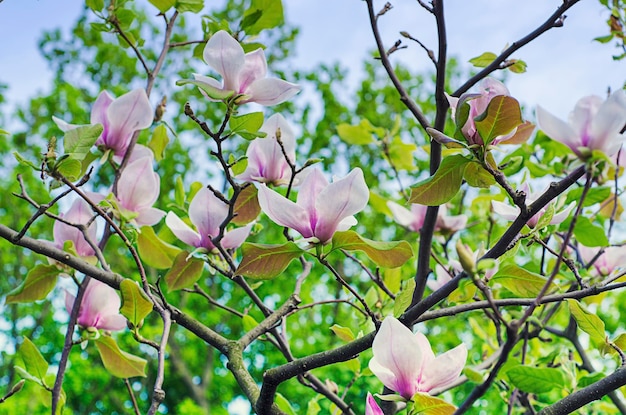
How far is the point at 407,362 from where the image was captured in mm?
605

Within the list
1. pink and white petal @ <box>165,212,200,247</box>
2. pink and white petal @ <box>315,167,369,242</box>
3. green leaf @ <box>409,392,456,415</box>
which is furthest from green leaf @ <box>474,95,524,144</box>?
pink and white petal @ <box>165,212,200,247</box>

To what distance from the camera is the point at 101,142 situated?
3.05 ft

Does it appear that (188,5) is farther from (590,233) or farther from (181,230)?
(590,233)

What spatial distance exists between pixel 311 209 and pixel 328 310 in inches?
287

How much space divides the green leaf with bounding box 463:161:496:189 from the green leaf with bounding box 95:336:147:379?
53cm

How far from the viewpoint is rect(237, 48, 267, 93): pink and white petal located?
31.2 inches

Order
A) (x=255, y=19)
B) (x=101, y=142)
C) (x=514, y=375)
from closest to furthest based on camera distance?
1. (x=514, y=375)
2. (x=101, y=142)
3. (x=255, y=19)

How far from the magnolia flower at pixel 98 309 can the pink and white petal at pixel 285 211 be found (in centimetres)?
37

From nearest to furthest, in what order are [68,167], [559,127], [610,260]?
[559,127] → [68,167] → [610,260]

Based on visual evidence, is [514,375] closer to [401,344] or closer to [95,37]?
[401,344]

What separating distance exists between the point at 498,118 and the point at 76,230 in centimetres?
62

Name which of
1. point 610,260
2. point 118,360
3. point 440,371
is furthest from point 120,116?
point 610,260

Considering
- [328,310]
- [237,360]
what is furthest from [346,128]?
[328,310]

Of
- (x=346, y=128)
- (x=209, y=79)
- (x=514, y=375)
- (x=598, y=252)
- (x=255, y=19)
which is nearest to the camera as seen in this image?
(x=514, y=375)
